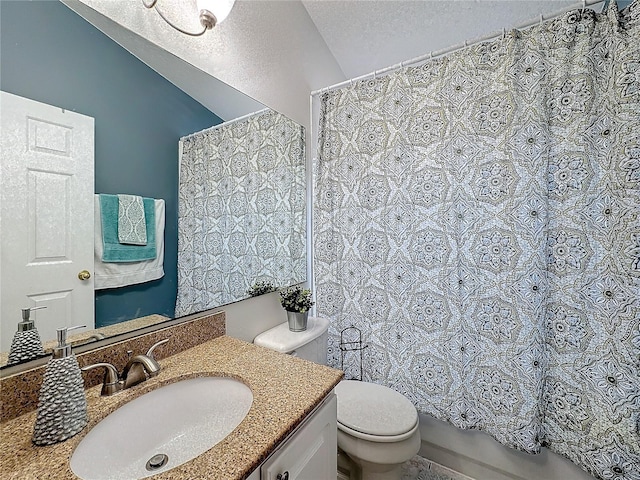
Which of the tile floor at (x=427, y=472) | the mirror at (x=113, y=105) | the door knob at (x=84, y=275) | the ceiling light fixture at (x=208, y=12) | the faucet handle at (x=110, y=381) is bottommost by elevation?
the tile floor at (x=427, y=472)

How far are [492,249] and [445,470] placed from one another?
1.19 metres

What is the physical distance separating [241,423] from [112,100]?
1.00 metres

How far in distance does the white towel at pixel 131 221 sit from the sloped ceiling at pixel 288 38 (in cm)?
50

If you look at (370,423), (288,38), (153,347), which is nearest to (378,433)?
(370,423)

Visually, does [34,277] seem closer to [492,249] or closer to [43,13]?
[43,13]

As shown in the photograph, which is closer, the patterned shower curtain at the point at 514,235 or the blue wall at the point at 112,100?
the blue wall at the point at 112,100

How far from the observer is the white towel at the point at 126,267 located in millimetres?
811

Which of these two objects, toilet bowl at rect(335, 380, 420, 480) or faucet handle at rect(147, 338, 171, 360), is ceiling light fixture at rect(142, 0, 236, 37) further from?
toilet bowl at rect(335, 380, 420, 480)

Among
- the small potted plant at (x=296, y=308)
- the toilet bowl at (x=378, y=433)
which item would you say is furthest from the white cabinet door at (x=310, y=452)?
the small potted plant at (x=296, y=308)

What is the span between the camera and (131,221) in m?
0.89

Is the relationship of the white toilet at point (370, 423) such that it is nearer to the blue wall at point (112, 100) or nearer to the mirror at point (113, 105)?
the mirror at point (113, 105)

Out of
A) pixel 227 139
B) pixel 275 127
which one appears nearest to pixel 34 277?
pixel 227 139

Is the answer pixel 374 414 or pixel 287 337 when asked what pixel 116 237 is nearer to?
pixel 287 337

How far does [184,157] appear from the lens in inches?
41.0
